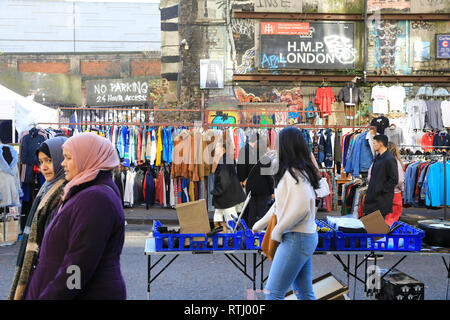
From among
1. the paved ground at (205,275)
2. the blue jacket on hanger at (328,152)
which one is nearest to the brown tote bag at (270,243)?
the paved ground at (205,275)

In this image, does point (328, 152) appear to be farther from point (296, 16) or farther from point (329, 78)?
point (296, 16)

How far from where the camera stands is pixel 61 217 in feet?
8.00

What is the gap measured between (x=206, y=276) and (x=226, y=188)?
271 cm

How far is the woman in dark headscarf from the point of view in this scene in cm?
265

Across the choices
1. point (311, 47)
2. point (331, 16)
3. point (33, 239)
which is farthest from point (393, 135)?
point (33, 239)

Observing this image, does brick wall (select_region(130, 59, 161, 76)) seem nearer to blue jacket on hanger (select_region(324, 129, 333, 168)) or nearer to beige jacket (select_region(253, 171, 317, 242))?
blue jacket on hanger (select_region(324, 129, 333, 168))

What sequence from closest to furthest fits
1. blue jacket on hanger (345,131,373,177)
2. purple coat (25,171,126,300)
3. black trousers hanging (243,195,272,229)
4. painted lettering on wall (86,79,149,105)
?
purple coat (25,171,126,300) < black trousers hanging (243,195,272,229) < blue jacket on hanger (345,131,373,177) < painted lettering on wall (86,79,149,105)

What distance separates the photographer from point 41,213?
2.77 metres

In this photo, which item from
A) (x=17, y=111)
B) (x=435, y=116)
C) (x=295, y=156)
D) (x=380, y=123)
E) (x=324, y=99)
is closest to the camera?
(x=295, y=156)

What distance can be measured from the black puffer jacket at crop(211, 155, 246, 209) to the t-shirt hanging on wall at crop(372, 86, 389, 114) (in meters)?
7.13

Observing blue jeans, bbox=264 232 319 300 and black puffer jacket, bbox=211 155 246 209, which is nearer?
blue jeans, bbox=264 232 319 300

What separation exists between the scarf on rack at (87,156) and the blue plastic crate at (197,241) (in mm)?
2332

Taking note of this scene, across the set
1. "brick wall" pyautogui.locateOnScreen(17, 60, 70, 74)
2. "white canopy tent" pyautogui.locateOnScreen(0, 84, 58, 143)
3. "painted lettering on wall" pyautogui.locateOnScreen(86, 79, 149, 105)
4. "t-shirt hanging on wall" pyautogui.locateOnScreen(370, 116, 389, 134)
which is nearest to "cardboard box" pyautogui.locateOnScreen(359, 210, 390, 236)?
"t-shirt hanging on wall" pyautogui.locateOnScreen(370, 116, 389, 134)
